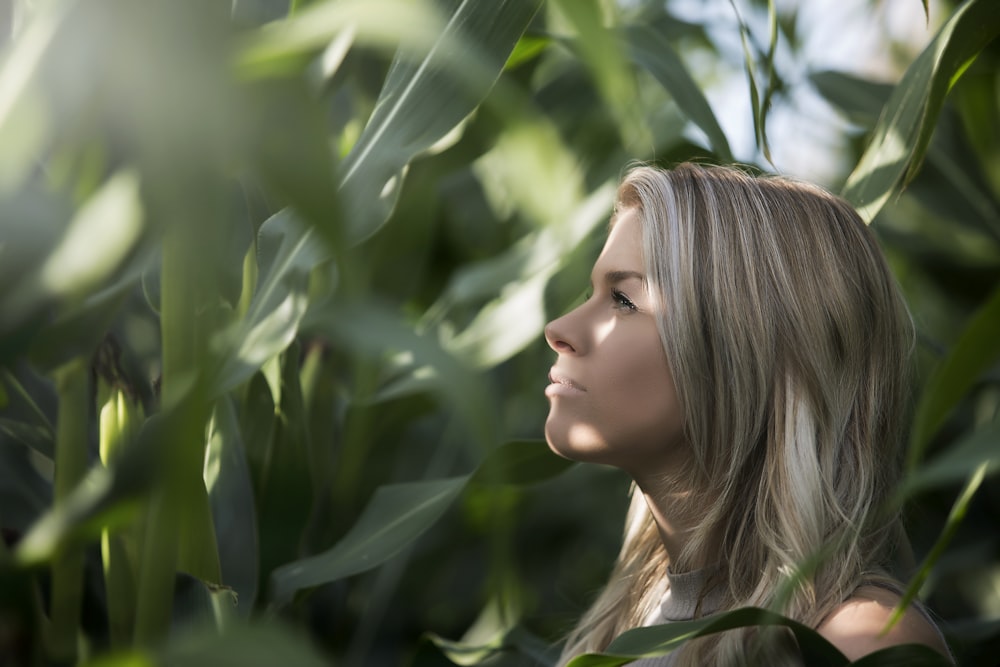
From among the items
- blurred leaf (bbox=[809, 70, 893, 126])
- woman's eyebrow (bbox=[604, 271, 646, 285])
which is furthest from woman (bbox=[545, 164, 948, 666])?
blurred leaf (bbox=[809, 70, 893, 126])

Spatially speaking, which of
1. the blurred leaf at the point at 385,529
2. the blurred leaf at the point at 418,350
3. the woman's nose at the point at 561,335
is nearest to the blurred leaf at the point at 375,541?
the blurred leaf at the point at 385,529

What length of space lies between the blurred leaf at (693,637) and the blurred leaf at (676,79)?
12.6 inches

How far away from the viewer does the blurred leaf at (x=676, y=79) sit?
0.65 metres

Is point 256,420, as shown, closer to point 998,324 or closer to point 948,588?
point 998,324

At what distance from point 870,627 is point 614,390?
0.62 feet

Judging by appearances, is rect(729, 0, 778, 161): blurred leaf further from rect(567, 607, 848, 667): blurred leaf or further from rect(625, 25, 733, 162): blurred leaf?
rect(567, 607, 848, 667): blurred leaf

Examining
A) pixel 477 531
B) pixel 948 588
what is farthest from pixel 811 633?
pixel 948 588

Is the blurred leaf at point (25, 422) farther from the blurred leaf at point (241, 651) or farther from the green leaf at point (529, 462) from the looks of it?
the blurred leaf at point (241, 651)

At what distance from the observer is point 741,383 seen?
2.07ft

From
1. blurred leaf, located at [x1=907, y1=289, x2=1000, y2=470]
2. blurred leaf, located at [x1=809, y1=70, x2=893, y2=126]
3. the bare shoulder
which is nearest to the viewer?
blurred leaf, located at [x1=907, y1=289, x2=1000, y2=470]

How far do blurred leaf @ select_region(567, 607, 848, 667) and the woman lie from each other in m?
0.12

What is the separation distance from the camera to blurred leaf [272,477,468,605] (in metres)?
0.61

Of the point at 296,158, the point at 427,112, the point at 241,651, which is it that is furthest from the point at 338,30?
the point at 427,112

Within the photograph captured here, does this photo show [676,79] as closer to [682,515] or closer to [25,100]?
[682,515]
